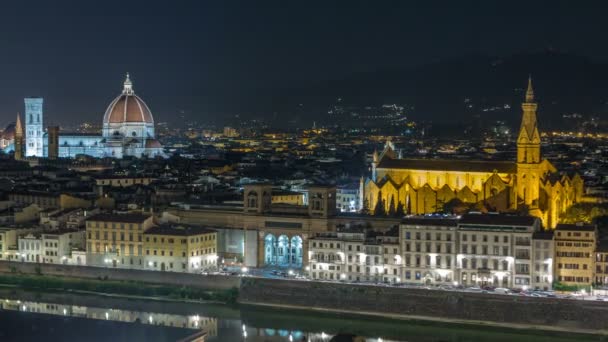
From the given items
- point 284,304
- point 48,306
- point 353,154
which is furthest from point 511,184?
point 353,154

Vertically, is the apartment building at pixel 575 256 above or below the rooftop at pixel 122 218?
below

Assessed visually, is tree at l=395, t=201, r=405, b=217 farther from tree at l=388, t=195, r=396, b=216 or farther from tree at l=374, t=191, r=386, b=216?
tree at l=374, t=191, r=386, b=216

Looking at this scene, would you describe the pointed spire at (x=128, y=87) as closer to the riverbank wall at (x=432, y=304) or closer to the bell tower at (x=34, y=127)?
the bell tower at (x=34, y=127)

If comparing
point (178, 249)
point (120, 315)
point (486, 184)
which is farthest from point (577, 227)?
point (120, 315)

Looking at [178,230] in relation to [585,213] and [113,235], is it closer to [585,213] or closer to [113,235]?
[113,235]

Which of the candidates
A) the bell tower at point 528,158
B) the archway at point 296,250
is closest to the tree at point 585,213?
the bell tower at point 528,158
